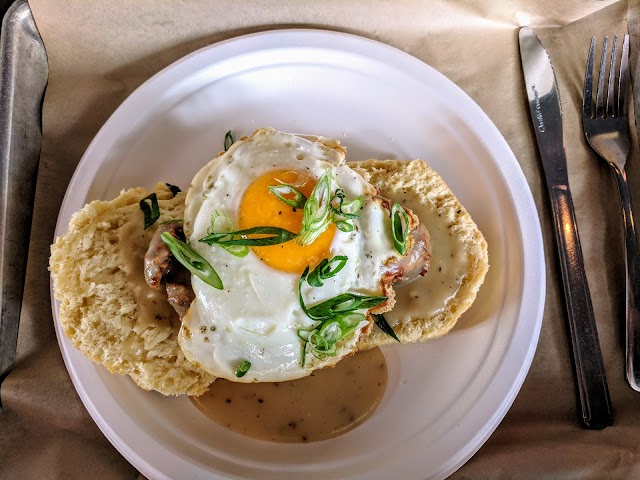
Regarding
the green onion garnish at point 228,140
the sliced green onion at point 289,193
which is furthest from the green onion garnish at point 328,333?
the green onion garnish at point 228,140

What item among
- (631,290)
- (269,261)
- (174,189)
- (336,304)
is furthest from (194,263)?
(631,290)

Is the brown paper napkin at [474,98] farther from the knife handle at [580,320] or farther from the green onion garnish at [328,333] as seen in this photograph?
the green onion garnish at [328,333]

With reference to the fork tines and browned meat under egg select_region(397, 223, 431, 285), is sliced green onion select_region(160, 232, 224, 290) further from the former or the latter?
the fork tines

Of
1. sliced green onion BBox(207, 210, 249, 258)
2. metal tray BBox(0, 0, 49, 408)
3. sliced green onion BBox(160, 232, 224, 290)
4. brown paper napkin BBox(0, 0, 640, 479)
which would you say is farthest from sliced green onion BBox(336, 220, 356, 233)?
metal tray BBox(0, 0, 49, 408)

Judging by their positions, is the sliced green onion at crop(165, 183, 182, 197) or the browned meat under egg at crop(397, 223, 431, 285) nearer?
the browned meat under egg at crop(397, 223, 431, 285)

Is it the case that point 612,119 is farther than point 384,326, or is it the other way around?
point 612,119

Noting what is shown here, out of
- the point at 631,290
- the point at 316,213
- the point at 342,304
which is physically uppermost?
the point at 316,213

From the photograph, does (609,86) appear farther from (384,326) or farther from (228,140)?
(228,140)
